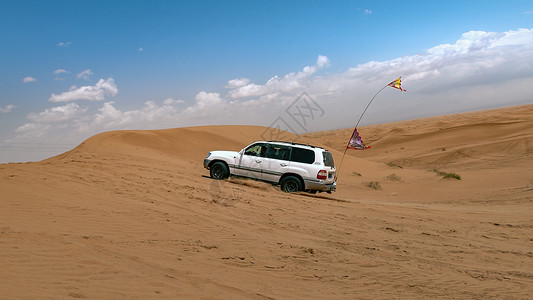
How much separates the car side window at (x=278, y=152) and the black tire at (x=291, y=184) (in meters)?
0.71

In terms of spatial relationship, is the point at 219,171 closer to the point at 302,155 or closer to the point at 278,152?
the point at 278,152

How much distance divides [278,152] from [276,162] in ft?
1.15

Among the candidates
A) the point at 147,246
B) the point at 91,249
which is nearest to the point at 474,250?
the point at 147,246

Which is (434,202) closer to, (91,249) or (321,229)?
(321,229)

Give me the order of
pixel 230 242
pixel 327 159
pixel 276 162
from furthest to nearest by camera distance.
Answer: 1. pixel 276 162
2. pixel 327 159
3. pixel 230 242

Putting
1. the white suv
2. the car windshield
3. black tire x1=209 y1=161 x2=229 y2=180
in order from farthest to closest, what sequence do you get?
black tire x1=209 y1=161 x2=229 y2=180 → the car windshield → the white suv

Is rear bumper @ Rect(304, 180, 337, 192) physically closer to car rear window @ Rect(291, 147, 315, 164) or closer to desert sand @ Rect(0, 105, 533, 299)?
car rear window @ Rect(291, 147, 315, 164)

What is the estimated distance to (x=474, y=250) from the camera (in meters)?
6.39

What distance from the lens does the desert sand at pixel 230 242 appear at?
4316mm

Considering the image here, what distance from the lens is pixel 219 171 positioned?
41.7 ft

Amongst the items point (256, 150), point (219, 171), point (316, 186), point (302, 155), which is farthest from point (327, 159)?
point (219, 171)

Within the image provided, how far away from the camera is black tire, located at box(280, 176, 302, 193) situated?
1165 cm

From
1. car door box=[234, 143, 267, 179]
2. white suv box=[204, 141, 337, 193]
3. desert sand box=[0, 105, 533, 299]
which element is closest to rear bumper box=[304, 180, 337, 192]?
white suv box=[204, 141, 337, 193]

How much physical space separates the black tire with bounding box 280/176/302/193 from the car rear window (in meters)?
0.62
